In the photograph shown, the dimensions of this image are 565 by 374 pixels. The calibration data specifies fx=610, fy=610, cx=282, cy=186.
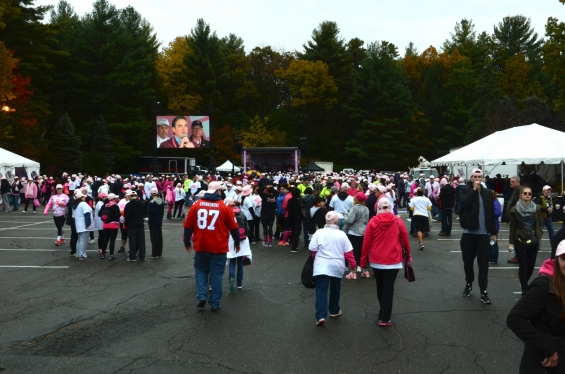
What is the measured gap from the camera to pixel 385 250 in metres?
7.84

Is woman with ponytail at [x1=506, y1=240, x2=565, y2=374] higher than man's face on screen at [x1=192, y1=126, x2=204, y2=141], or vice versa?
man's face on screen at [x1=192, y1=126, x2=204, y2=141]

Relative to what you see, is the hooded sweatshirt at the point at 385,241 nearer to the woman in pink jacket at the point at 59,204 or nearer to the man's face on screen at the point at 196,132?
the woman in pink jacket at the point at 59,204

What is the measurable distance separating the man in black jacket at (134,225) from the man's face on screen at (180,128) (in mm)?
31283

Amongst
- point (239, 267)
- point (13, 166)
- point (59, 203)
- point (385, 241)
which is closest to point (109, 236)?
point (59, 203)

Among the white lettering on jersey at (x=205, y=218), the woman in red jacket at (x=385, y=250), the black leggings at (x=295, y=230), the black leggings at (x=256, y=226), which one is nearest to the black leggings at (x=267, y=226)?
the black leggings at (x=256, y=226)

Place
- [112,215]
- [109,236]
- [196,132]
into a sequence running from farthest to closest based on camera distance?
[196,132], [109,236], [112,215]

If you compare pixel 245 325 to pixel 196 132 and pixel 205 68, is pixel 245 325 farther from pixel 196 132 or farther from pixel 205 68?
pixel 205 68

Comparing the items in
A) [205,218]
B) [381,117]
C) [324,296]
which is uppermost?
[381,117]

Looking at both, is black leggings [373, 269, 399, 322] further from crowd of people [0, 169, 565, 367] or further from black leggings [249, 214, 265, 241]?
black leggings [249, 214, 265, 241]

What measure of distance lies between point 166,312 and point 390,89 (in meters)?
60.3

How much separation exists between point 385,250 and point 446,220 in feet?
35.5

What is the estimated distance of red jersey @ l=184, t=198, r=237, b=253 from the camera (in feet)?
28.3

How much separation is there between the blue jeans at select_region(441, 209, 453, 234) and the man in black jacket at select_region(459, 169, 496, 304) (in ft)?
29.9

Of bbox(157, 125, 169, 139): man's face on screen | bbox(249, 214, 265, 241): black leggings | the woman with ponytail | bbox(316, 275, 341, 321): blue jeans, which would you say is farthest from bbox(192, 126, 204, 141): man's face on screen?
the woman with ponytail
